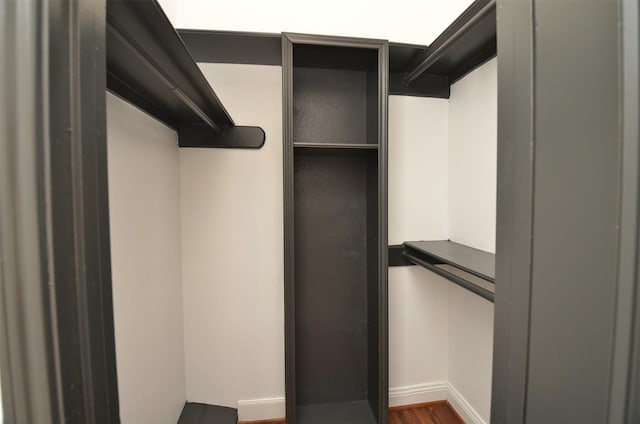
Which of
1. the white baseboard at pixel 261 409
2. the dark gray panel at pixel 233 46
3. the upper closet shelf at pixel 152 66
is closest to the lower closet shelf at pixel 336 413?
the white baseboard at pixel 261 409

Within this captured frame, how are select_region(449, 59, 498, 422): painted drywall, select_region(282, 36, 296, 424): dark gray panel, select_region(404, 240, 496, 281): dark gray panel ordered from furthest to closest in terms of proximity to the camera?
select_region(449, 59, 498, 422): painted drywall
select_region(282, 36, 296, 424): dark gray panel
select_region(404, 240, 496, 281): dark gray panel

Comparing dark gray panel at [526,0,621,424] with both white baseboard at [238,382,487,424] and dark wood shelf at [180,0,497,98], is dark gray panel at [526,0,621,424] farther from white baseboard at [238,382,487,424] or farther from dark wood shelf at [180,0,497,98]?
white baseboard at [238,382,487,424]

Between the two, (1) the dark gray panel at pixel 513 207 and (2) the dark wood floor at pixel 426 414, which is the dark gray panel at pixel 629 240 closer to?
(1) the dark gray panel at pixel 513 207

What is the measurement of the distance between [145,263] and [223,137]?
2.44 ft

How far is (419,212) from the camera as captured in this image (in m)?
1.59

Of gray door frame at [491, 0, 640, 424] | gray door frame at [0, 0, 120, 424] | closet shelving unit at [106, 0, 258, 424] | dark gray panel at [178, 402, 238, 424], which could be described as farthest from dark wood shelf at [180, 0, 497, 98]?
dark gray panel at [178, 402, 238, 424]

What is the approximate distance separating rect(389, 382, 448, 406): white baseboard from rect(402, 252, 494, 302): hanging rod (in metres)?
0.80

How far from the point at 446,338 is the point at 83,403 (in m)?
1.77

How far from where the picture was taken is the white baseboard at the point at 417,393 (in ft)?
5.21

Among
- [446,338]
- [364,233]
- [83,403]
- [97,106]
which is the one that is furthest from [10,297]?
[446,338]

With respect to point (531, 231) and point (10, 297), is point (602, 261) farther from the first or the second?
point (10, 297)

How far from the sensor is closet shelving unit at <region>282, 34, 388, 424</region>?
56.3 inches

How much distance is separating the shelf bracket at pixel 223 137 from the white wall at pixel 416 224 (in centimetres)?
81

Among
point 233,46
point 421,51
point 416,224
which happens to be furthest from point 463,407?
point 233,46
